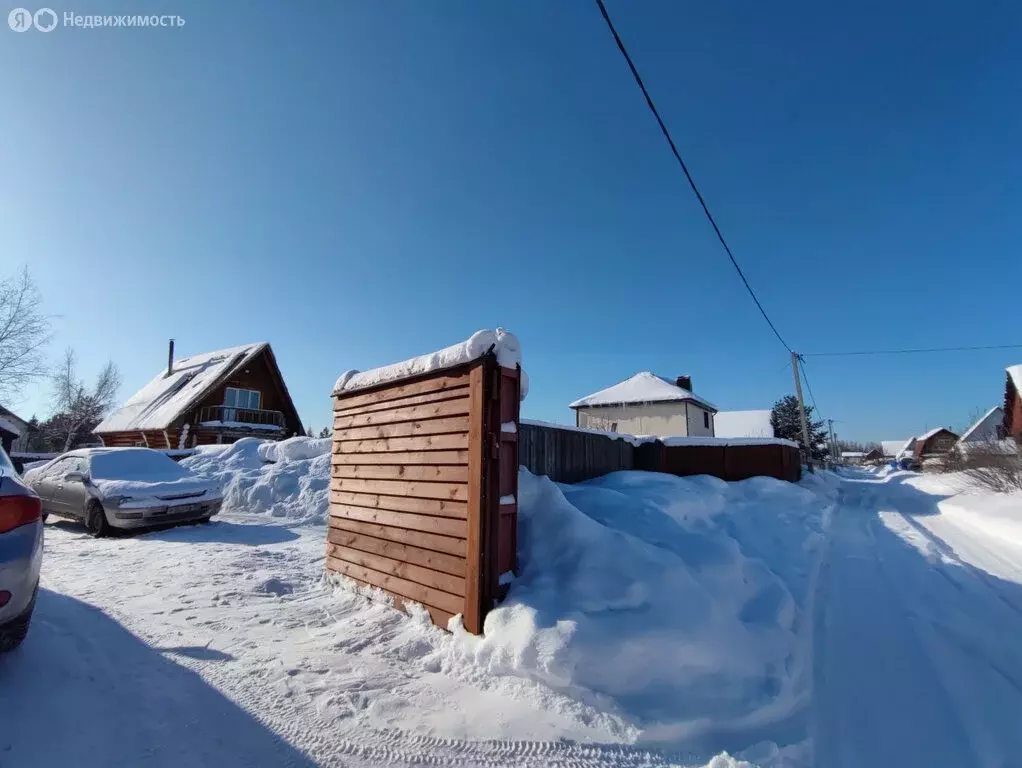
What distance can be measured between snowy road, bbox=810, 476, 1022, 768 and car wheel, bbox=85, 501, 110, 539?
32.4 ft

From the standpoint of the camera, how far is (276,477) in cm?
1171

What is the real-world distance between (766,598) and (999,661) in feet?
5.34

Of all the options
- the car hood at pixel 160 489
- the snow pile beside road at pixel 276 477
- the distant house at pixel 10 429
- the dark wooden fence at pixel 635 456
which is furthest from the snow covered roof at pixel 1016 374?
the distant house at pixel 10 429

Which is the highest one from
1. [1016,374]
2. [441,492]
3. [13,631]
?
[1016,374]

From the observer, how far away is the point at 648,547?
14.2ft

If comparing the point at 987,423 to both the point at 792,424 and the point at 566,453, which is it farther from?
the point at 566,453

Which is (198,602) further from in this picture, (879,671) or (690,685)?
(879,671)

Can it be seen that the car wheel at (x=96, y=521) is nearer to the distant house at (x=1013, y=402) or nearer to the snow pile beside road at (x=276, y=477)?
the snow pile beside road at (x=276, y=477)

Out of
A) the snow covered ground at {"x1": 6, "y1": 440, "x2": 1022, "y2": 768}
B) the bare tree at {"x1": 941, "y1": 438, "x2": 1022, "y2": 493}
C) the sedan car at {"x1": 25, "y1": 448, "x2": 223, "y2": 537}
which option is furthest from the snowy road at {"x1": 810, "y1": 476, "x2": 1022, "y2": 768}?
the sedan car at {"x1": 25, "y1": 448, "x2": 223, "y2": 537}

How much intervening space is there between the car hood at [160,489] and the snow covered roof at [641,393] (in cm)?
2277

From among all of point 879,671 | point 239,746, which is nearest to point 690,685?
point 879,671

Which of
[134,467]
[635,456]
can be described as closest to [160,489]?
[134,467]

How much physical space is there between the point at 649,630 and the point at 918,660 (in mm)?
2366

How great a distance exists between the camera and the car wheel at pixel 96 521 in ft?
26.9
